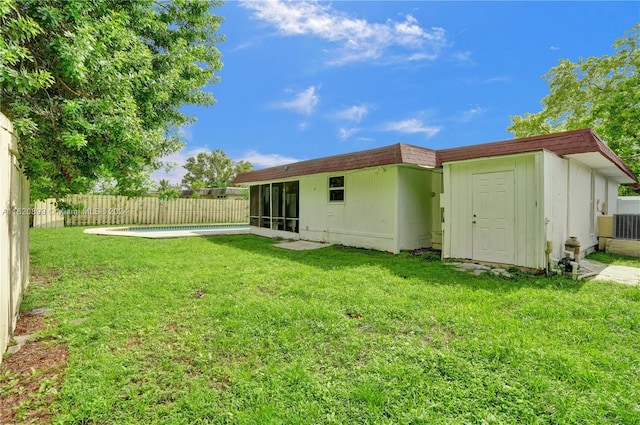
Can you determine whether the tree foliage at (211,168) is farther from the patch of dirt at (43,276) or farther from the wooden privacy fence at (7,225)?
the wooden privacy fence at (7,225)

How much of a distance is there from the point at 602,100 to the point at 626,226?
11.3 meters

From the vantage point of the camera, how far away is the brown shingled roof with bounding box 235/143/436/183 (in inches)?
→ 274

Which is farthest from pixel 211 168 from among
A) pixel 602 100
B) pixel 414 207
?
pixel 602 100

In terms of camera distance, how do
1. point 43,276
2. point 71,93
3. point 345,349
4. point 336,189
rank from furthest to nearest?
1. point 336,189
2. point 43,276
3. point 71,93
4. point 345,349

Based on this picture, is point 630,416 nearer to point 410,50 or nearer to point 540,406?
point 540,406

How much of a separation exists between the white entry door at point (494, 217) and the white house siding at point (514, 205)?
0.06 meters

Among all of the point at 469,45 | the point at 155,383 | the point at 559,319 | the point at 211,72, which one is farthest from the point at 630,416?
the point at 469,45

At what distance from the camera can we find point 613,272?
5.62 metres

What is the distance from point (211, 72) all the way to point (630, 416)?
31.1 ft

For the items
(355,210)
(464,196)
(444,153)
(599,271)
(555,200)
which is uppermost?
(444,153)

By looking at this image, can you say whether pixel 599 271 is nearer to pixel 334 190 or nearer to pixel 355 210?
pixel 355 210

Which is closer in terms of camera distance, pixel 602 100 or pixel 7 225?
pixel 7 225

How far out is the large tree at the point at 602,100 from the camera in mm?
13500

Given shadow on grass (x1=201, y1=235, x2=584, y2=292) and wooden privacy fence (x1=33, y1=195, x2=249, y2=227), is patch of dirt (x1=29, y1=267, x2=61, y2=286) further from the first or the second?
wooden privacy fence (x1=33, y1=195, x2=249, y2=227)
